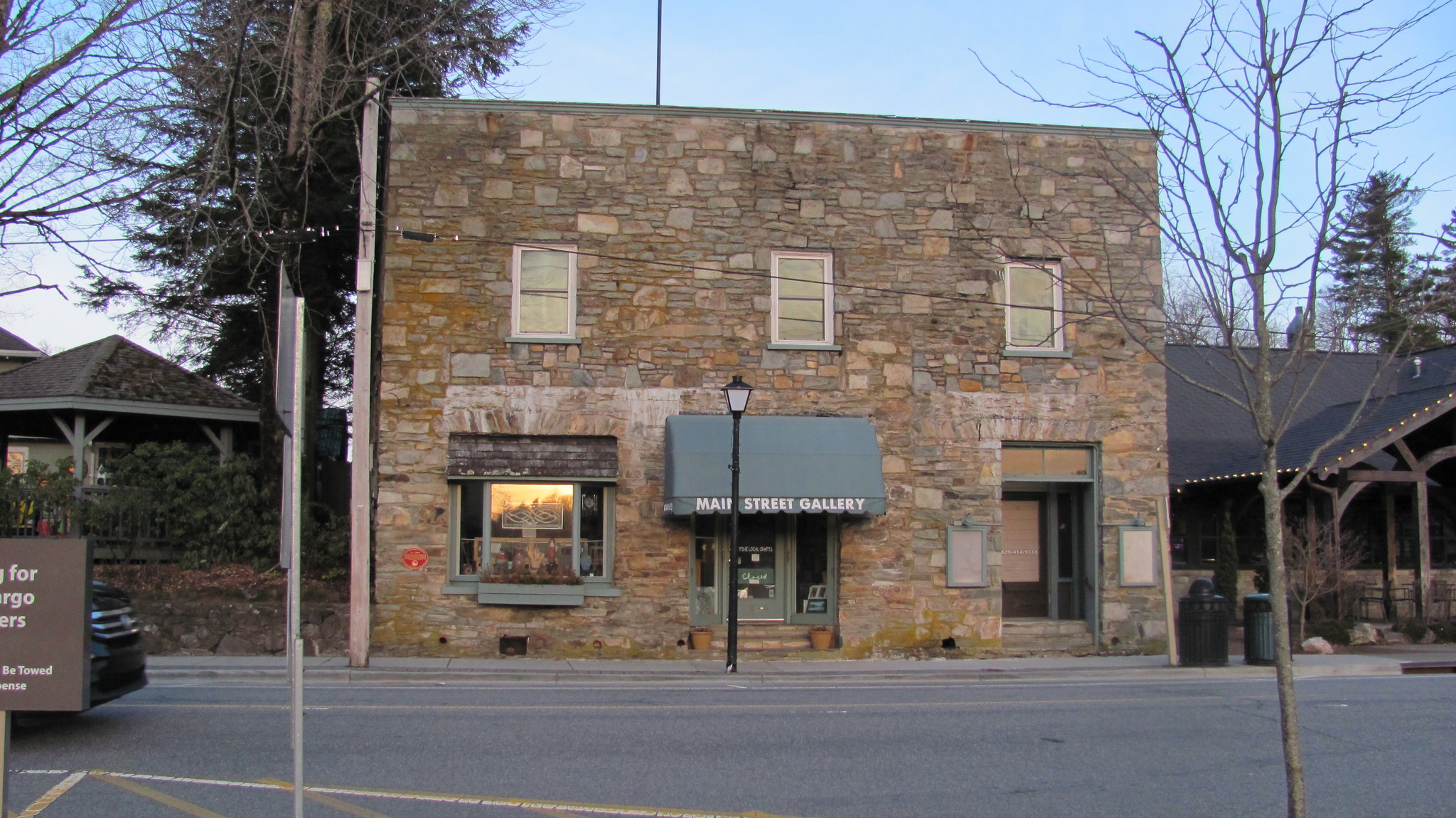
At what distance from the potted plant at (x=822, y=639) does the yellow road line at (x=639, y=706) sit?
422 centimetres

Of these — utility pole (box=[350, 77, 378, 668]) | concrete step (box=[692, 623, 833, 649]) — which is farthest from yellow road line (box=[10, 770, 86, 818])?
concrete step (box=[692, 623, 833, 649])

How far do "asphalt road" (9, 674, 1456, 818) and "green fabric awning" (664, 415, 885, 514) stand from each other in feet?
10.7

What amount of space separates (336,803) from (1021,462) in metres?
12.3

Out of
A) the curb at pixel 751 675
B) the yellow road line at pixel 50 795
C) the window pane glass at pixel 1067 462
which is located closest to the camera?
the yellow road line at pixel 50 795

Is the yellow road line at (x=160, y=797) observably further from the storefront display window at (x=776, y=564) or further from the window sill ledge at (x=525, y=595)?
the storefront display window at (x=776, y=564)

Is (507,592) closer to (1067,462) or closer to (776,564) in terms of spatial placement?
(776,564)

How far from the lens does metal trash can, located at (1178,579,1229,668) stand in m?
15.9

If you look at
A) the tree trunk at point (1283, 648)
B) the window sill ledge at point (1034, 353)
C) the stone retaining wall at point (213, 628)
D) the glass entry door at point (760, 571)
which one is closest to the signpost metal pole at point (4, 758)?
the tree trunk at point (1283, 648)

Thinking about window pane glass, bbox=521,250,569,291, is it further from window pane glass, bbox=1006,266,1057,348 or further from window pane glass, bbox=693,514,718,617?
window pane glass, bbox=1006,266,1057,348

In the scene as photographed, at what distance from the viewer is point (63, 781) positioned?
7.88m

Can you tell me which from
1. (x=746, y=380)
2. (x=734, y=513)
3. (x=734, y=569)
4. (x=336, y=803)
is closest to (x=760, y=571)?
(x=734, y=569)

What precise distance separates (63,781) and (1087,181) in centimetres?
1515

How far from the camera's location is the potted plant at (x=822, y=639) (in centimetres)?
1664

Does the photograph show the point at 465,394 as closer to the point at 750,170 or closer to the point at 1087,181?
the point at 750,170
